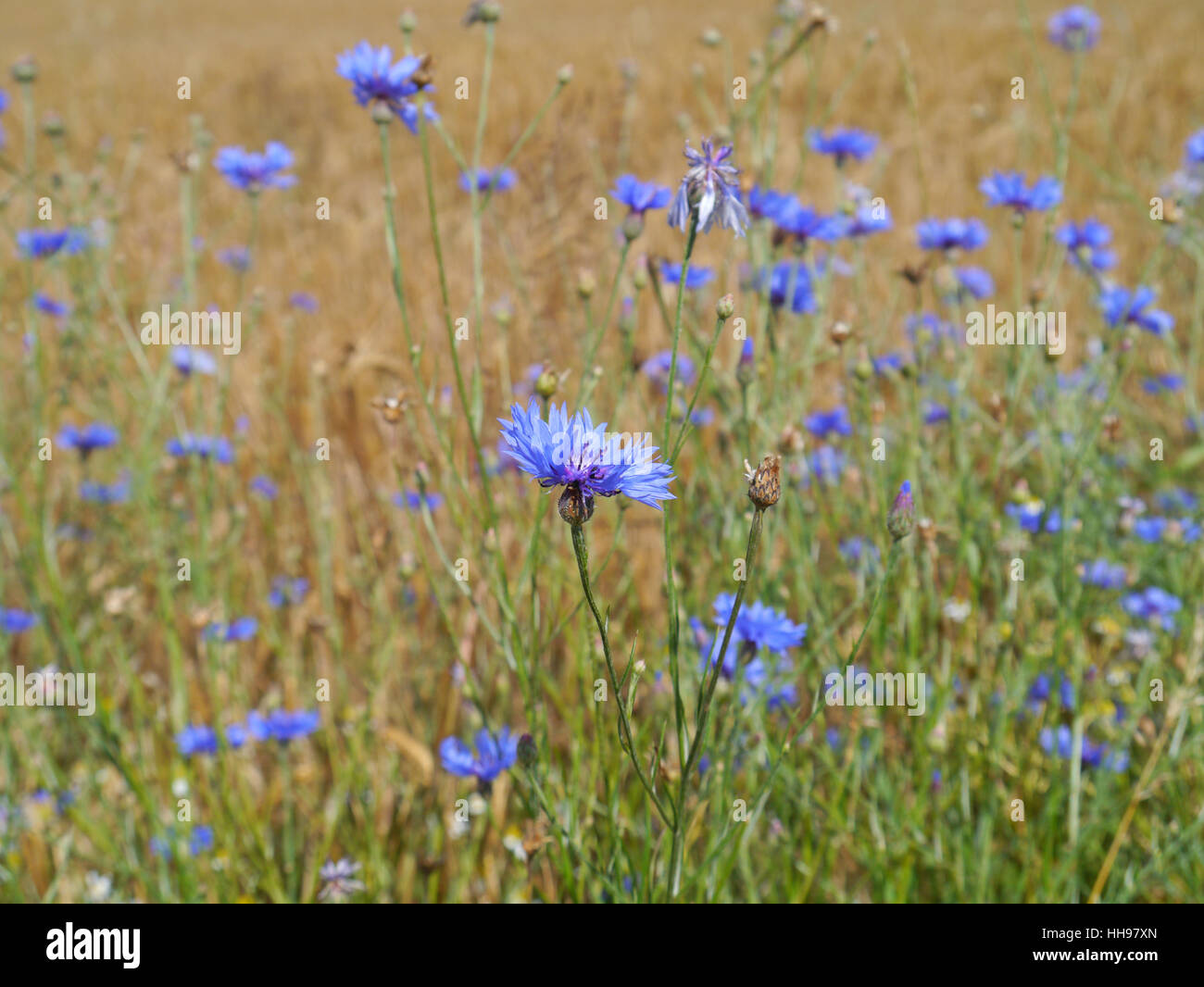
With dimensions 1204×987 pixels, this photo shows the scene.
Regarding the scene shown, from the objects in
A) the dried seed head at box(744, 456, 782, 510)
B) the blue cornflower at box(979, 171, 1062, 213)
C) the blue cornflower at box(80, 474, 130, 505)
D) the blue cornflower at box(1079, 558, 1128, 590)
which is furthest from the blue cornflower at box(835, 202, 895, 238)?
the blue cornflower at box(80, 474, 130, 505)

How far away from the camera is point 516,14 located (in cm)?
1528

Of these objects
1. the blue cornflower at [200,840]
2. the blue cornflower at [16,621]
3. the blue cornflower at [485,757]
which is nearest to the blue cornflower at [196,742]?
the blue cornflower at [200,840]

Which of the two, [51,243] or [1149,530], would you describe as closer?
[1149,530]

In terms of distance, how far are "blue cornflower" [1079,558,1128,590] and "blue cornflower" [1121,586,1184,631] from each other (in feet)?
0.16

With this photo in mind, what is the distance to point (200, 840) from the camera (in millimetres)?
1489

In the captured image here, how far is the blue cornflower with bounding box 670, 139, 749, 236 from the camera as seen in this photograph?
2.72 feet

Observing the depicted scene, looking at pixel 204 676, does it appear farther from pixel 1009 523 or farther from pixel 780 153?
pixel 780 153

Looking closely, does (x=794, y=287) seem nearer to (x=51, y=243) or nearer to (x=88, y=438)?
(x=51, y=243)

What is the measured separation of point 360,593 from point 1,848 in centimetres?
78

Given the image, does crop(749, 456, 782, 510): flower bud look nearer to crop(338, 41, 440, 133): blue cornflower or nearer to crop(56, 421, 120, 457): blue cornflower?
crop(338, 41, 440, 133): blue cornflower

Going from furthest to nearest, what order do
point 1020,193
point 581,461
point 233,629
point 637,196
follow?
1. point 233,629
2. point 1020,193
3. point 637,196
4. point 581,461

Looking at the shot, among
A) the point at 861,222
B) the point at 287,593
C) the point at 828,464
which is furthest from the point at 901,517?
the point at 287,593

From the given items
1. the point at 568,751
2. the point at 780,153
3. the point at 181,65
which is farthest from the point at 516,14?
the point at 568,751

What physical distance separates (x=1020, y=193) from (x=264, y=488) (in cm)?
170
